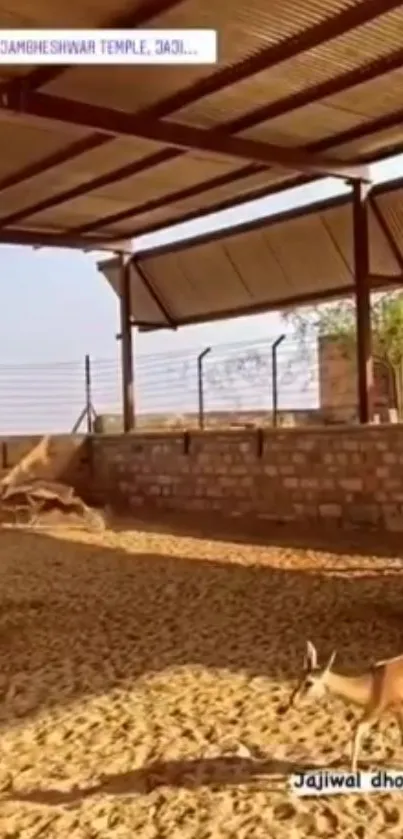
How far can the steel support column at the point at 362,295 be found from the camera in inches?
468

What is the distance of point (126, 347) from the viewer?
15.7 metres

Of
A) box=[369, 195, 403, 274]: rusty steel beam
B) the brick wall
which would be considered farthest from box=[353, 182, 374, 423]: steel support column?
the brick wall

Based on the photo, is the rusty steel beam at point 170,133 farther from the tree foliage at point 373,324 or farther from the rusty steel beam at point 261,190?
the tree foliage at point 373,324

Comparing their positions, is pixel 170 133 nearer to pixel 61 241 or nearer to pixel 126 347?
pixel 61 241

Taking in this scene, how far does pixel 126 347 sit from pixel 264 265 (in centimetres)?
283

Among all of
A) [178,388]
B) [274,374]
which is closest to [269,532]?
[274,374]

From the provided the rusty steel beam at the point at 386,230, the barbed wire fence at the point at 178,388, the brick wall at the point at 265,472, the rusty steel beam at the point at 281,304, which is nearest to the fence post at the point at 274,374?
the barbed wire fence at the point at 178,388

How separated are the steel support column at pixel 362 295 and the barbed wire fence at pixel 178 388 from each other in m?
1.59

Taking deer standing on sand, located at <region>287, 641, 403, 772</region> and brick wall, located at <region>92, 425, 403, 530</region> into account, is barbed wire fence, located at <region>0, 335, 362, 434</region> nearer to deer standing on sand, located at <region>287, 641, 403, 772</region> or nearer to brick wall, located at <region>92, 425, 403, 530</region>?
brick wall, located at <region>92, 425, 403, 530</region>

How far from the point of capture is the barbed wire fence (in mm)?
14195

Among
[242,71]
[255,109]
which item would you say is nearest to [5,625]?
[242,71]

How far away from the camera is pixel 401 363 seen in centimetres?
1770

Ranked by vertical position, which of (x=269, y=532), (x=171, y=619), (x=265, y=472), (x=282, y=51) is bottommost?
(x=171, y=619)

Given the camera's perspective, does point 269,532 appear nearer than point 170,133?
No
